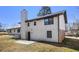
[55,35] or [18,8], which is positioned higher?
[18,8]

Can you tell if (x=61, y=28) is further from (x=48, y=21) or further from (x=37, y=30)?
(x=37, y=30)

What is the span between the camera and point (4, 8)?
3.72 m

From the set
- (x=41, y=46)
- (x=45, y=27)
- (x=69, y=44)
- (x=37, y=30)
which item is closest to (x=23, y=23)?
(x=37, y=30)

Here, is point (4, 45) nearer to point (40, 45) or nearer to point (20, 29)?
point (20, 29)

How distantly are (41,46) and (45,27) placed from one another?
1.52ft

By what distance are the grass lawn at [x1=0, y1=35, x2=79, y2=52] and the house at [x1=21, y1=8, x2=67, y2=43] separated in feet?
0.40

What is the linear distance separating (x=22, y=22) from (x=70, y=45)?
1.26 metres

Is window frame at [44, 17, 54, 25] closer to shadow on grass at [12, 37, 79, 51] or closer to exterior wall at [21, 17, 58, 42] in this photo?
exterior wall at [21, 17, 58, 42]

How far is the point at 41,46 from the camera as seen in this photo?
3.73 metres

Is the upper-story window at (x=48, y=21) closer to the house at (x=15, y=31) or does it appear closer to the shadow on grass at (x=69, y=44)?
the shadow on grass at (x=69, y=44)
